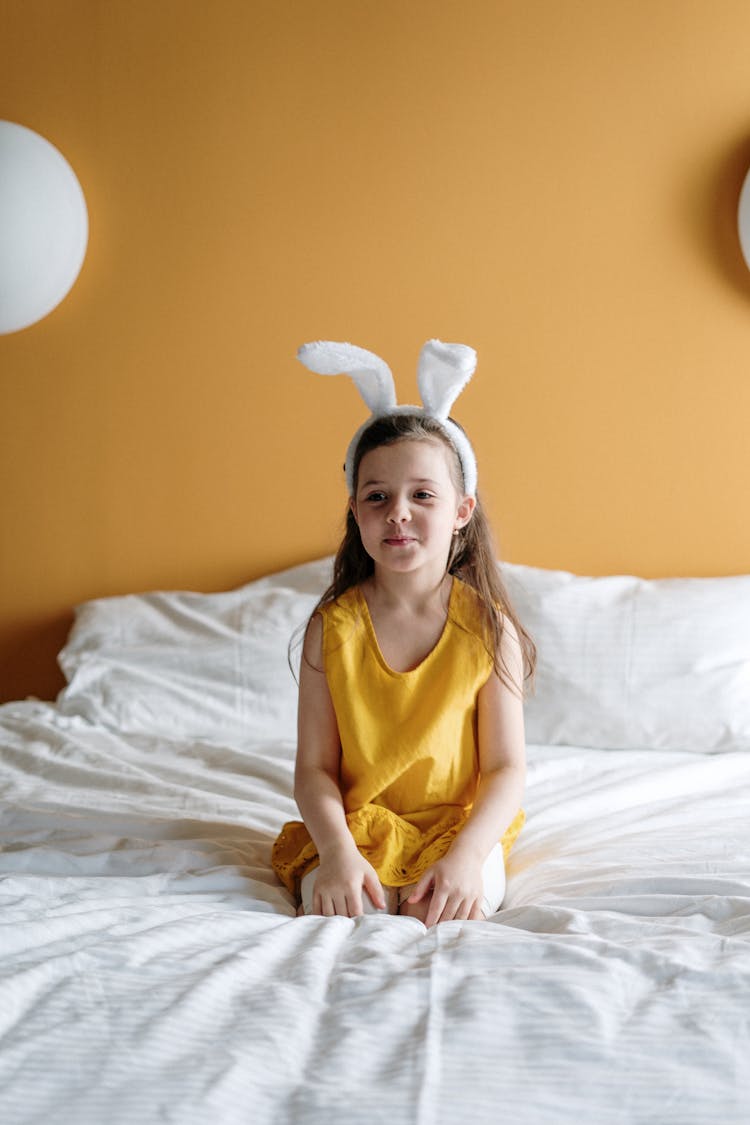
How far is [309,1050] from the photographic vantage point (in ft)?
2.98

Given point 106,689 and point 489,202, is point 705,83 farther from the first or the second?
point 106,689

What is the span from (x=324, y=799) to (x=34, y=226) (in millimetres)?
1451

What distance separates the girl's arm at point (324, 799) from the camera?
1.33m

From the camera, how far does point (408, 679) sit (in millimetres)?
1536

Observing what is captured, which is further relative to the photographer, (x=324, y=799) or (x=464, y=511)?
(x=464, y=511)

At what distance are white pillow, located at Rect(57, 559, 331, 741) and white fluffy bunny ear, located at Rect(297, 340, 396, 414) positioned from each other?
0.69 m

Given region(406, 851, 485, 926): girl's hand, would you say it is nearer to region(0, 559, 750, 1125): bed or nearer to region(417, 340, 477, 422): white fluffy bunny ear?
region(0, 559, 750, 1125): bed

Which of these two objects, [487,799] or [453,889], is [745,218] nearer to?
[487,799]

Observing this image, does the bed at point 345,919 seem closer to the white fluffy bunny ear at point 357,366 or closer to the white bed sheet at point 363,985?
the white bed sheet at point 363,985

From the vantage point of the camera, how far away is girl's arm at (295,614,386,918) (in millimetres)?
1326

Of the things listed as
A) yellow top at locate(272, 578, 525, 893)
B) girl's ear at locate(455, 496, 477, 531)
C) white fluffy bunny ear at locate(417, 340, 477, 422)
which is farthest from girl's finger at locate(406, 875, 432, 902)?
white fluffy bunny ear at locate(417, 340, 477, 422)

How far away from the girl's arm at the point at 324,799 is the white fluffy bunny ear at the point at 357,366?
1.04ft

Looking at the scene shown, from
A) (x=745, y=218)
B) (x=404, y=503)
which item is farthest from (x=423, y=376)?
(x=745, y=218)

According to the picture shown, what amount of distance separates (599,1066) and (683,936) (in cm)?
31
